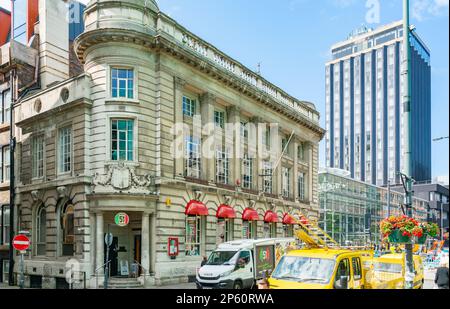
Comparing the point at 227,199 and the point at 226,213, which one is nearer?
the point at 226,213

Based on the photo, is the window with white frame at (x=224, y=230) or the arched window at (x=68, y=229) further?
the window with white frame at (x=224, y=230)

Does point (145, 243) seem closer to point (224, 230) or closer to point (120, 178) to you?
point (120, 178)

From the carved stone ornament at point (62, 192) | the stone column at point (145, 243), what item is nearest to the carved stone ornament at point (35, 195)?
the carved stone ornament at point (62, 192)

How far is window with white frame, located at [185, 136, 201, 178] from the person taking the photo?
32.1 metres

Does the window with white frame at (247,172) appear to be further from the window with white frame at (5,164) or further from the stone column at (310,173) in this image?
the window with white frame at (5,164)

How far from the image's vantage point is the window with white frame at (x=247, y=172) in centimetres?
3847

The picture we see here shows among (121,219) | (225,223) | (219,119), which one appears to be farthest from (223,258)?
(219,119)

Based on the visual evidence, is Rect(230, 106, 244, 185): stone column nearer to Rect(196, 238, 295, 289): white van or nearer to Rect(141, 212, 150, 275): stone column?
Rect(141, 212, 150, 275): stone column

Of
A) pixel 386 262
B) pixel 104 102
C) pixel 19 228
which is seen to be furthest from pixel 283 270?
pixel 19 228

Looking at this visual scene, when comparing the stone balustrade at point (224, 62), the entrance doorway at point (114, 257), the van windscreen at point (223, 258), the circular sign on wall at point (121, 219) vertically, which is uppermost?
the stone balustrade at point (224, 62)

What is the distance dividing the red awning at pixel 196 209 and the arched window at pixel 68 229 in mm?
7255

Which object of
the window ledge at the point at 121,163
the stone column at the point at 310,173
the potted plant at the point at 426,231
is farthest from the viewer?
the stone column at the point at 310,173

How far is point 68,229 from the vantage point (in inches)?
1147

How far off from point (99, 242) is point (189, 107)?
11.8m
